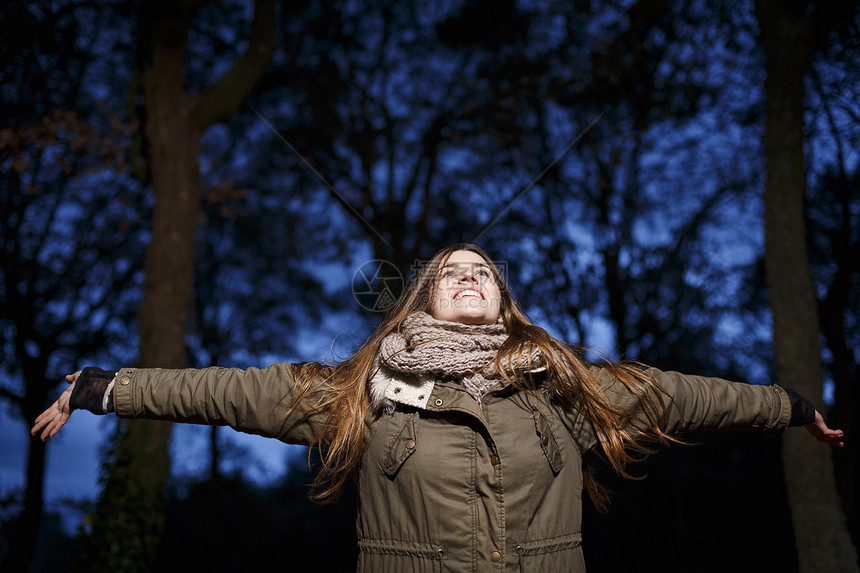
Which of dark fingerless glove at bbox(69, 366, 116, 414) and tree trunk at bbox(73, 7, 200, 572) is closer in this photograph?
dark fingerless glove at bbox(69, 366, 116, 414)

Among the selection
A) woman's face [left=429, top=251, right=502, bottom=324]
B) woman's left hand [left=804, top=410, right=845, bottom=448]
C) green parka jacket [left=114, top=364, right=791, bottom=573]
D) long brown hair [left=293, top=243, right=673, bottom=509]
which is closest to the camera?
green parka jacket [left=114, top=364, right=791, bottom=573]

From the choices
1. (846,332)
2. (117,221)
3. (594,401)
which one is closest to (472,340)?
(594,401)

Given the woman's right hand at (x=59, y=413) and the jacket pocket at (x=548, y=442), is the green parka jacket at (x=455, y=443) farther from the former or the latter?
the woman's right hand at (x=59, y=413)

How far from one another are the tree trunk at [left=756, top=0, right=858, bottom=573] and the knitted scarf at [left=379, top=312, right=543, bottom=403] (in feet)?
8.82

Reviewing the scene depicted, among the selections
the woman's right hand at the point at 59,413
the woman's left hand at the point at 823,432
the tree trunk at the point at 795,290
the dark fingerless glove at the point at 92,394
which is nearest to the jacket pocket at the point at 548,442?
the woman's left hand at the point at 823,432

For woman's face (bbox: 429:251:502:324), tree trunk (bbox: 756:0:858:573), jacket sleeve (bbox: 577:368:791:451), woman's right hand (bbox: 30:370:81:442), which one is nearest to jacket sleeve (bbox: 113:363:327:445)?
woman's right hand (bbox: 30:370:81:442)

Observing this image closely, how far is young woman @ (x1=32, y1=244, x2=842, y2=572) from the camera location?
238cm

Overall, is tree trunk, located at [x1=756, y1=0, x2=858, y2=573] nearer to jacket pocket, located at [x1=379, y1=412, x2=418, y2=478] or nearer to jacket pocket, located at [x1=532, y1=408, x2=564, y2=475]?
jacket pocket, located at [x1=532, y1=408, x2=564, y2=475]

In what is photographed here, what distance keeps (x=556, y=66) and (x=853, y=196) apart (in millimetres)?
4355

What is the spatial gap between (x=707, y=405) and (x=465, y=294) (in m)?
1.20

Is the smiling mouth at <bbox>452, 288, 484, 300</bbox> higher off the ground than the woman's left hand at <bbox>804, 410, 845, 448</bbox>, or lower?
higher

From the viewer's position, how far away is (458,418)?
253cm

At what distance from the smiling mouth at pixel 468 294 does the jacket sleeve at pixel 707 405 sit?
Result: 2.48 ft

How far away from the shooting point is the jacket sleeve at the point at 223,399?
252 centimetres
